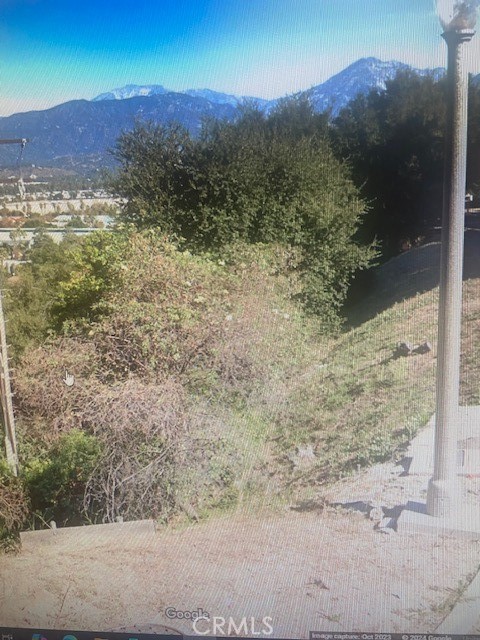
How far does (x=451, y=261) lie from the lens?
173cm

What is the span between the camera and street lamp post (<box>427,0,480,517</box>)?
5.25ft

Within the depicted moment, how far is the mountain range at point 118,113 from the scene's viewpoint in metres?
1.76

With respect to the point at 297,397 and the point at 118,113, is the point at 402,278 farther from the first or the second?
the point at 118,113

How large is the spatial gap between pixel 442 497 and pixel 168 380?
865 millimetres

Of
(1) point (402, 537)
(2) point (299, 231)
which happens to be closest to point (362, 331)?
(2) point (299, 231)

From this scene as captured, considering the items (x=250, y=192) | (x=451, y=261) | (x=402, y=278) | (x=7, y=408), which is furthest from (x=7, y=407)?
(x=451, y=261)

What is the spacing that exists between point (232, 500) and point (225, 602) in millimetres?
278

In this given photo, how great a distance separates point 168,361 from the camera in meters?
1.96

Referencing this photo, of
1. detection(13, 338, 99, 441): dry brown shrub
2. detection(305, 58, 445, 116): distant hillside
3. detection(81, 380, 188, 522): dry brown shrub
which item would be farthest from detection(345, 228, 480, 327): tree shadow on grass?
detection(13, 338, 99, 441): dry brown shrub

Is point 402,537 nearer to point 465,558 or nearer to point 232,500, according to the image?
point 465,558

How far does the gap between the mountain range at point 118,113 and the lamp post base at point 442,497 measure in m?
1.12

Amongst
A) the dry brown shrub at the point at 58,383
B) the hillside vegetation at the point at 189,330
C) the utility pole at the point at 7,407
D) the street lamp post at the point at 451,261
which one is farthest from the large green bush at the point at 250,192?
the utility pole at the point at 7,407

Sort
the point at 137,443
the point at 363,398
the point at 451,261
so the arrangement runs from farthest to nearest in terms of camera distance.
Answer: the point at 137,443 → the point at 363,398 → the point at 451,261

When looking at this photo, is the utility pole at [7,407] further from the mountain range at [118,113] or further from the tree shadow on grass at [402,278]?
the tree shadow on grass at [402,278]
